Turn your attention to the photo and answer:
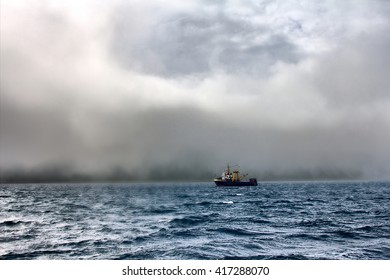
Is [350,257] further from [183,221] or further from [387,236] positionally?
[183,221]

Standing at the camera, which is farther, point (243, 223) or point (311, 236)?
point (243, 223)

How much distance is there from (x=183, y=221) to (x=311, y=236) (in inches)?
399

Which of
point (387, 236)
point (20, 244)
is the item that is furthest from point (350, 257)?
point (20, 244)
